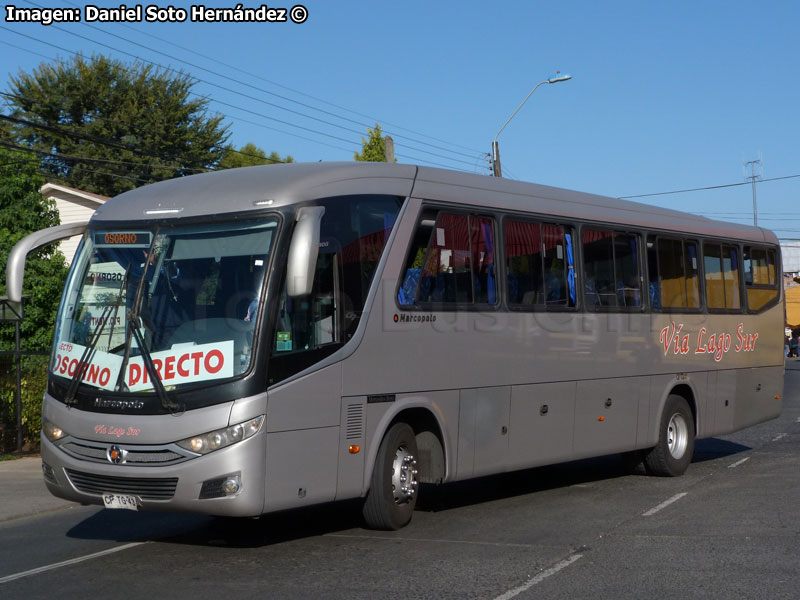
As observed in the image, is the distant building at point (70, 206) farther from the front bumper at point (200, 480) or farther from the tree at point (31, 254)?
the front bumper at point (200, 480)

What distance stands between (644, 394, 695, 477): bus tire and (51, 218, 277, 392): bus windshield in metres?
7.23

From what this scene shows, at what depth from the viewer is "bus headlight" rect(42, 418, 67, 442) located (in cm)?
884

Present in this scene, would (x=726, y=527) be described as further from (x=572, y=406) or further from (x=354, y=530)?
(x=354, y=530)

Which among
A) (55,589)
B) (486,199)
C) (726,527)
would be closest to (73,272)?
(55,589)

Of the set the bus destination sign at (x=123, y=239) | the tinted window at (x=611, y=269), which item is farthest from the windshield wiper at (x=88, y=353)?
the tinted window at (x=611, y=269)

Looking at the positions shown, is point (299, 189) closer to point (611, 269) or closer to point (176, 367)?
point (176, 367)

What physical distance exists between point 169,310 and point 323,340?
4.19 feet

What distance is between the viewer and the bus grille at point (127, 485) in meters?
8.23

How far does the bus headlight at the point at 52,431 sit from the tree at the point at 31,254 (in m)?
10.9

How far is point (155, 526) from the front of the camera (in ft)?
34.3

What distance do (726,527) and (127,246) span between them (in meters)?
5.92

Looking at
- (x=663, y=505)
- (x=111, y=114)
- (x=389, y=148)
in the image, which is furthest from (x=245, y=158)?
(x=663, y=505)

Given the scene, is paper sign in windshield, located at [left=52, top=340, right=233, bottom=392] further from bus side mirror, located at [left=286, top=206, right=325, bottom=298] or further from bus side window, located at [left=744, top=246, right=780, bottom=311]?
bus side window, located at [left=744, top=246, right=780, bottom=311]

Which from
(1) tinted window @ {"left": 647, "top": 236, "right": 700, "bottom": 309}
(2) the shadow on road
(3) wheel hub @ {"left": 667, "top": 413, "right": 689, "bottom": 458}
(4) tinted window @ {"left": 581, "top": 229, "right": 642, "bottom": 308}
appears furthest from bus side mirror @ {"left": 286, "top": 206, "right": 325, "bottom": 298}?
(2) the shadow on road
